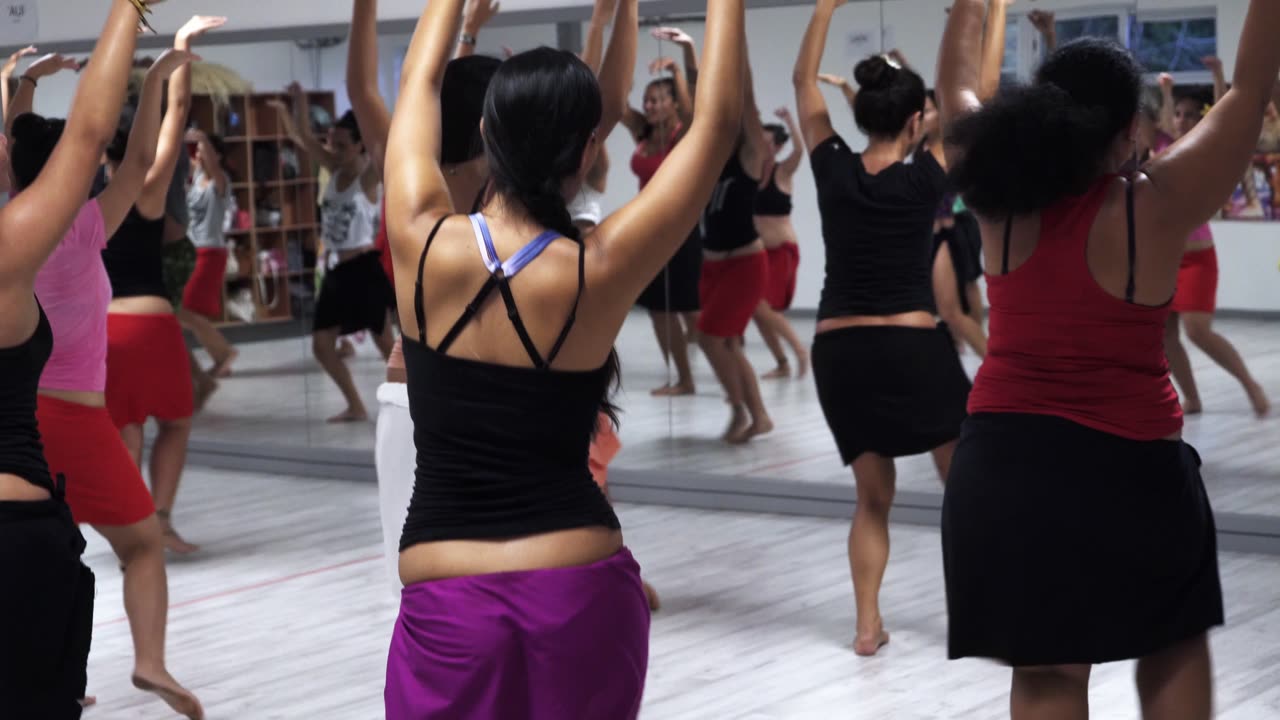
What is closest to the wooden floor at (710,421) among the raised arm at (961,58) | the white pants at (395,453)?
the raised arm at (961,58)

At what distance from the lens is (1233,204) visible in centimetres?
582

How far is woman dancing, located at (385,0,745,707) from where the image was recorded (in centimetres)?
206

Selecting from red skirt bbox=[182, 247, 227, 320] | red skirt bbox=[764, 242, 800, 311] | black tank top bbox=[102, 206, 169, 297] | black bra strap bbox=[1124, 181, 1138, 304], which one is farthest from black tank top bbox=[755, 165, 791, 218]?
black bra strap bbox=[1124, 181, 1138, 304]

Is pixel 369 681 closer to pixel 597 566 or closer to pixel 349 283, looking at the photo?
pixel 597 566

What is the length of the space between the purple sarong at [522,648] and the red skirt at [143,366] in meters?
3.73

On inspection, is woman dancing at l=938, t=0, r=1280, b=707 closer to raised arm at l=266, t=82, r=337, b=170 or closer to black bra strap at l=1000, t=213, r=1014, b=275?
black bra strap at l=1000, t=213, r=1014, b=275

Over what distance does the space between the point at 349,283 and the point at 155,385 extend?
2.53 metres

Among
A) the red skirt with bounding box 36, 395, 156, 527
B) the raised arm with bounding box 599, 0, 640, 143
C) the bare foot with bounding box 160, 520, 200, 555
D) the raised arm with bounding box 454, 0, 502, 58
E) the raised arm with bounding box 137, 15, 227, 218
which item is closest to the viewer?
the raised arm with bounding box 599, 0, 640, 143

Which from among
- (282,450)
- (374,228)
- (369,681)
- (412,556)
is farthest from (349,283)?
(412,556)

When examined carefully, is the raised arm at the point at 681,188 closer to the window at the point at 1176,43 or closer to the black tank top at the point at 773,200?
the window at the point at 1176,43

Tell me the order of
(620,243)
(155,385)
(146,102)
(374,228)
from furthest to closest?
1. (374,228)
2. (155,385)
3. (146,102)
4. (620,243)

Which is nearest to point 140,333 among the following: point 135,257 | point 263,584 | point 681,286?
point 135,257

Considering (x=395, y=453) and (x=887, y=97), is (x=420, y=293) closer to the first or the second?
(x=395, y=453)

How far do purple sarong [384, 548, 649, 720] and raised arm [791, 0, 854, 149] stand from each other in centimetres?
214
